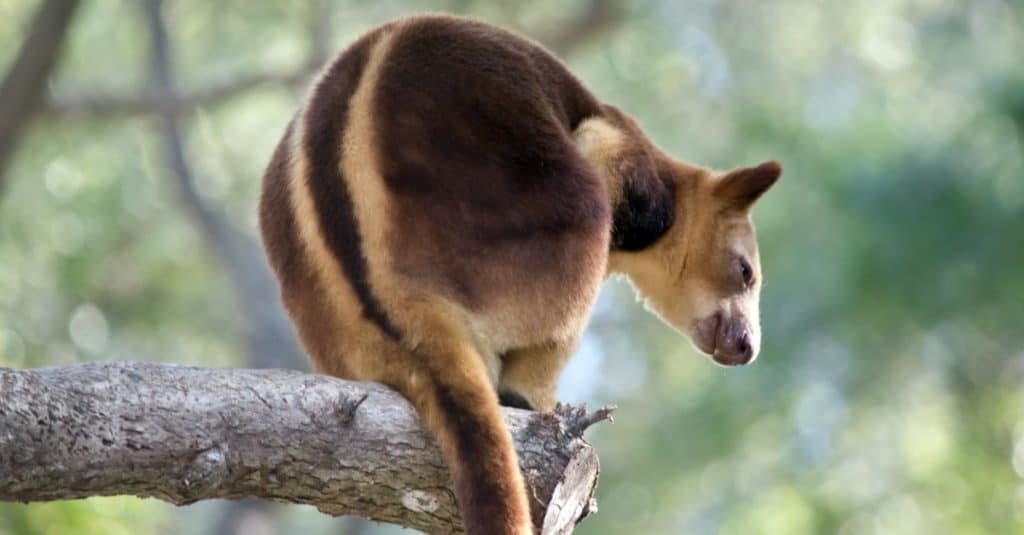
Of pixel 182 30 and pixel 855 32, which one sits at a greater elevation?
pixel 855 32

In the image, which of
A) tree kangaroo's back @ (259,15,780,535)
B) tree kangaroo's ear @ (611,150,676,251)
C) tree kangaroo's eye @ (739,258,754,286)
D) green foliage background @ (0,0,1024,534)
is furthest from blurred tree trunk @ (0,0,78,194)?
tree kangaroo's eye @ (739,258,754,286)

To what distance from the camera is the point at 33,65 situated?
7566 millimetres

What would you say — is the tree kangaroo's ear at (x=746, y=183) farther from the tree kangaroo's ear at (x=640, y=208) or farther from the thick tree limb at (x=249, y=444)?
the thick tree limb at (x=249, y=444)

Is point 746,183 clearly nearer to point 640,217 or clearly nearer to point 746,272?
point 746,272

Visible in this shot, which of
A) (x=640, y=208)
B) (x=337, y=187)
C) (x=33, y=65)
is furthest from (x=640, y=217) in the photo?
(x=33, y=65)

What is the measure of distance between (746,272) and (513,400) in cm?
134

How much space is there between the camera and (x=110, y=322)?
517 inches

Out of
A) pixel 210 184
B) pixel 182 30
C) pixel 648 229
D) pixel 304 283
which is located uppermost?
pixel 182 30

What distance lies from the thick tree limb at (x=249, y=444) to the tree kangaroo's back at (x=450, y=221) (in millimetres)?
155

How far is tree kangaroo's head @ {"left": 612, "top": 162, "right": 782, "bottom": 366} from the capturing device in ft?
16.4

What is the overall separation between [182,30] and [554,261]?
427 inches

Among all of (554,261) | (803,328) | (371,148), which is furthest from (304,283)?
(803,328)

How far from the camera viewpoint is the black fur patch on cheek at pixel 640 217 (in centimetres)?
450

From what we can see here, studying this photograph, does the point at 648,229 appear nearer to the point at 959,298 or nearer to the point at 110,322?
the point at 959,298
